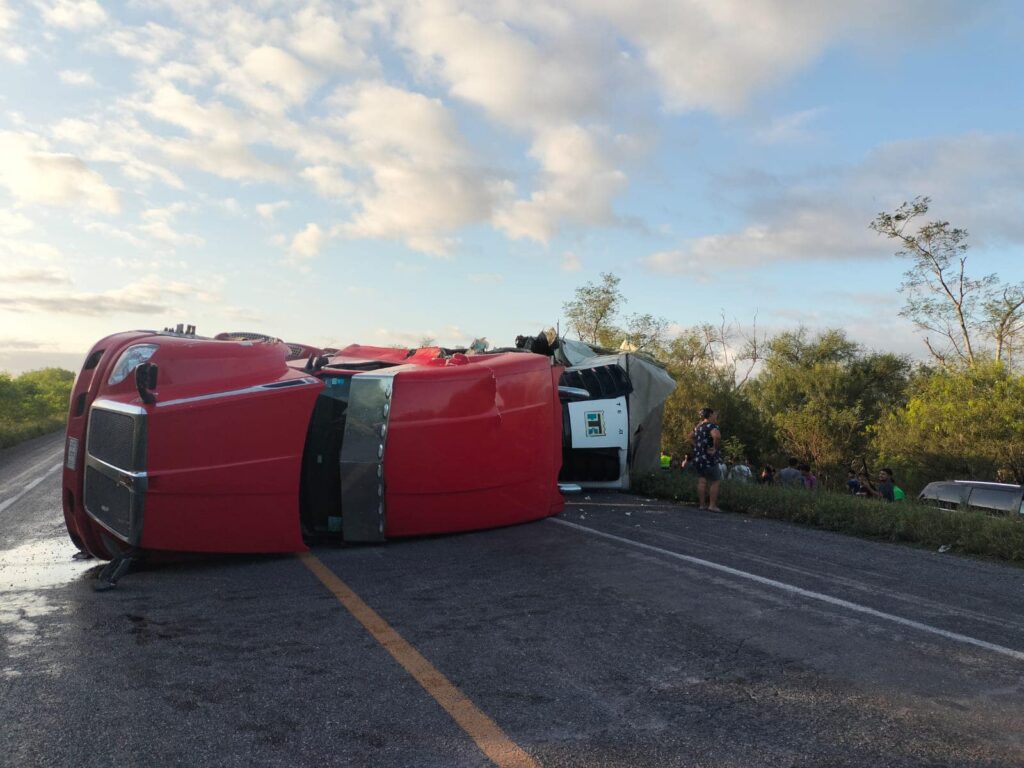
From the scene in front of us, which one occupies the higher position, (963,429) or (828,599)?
(963,429)

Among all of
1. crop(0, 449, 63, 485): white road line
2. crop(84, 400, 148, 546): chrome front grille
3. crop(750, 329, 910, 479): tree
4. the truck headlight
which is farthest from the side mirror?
crop(750, 329, 910, 479): tree

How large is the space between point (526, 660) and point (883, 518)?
634cm

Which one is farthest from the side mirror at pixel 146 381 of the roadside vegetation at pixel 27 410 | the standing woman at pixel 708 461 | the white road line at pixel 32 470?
the roadside vegetation at pixel 27 410

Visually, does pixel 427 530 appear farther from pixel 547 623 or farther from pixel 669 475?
pixel 669 475

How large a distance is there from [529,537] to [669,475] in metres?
5.13

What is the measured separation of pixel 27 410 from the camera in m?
31.2

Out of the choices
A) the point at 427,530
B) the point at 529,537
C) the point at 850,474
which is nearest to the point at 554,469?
the point at 529,537

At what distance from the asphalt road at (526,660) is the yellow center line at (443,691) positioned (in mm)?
37

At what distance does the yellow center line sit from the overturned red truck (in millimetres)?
1386

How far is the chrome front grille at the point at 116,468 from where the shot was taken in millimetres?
5551

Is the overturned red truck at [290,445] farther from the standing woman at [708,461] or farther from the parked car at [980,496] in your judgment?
the parked car at [980,496]

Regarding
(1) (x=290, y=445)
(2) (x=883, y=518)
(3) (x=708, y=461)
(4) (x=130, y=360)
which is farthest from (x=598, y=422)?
(4) (x=130, y=360)

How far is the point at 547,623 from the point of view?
452cm

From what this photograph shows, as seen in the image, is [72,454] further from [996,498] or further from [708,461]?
[996,498]
